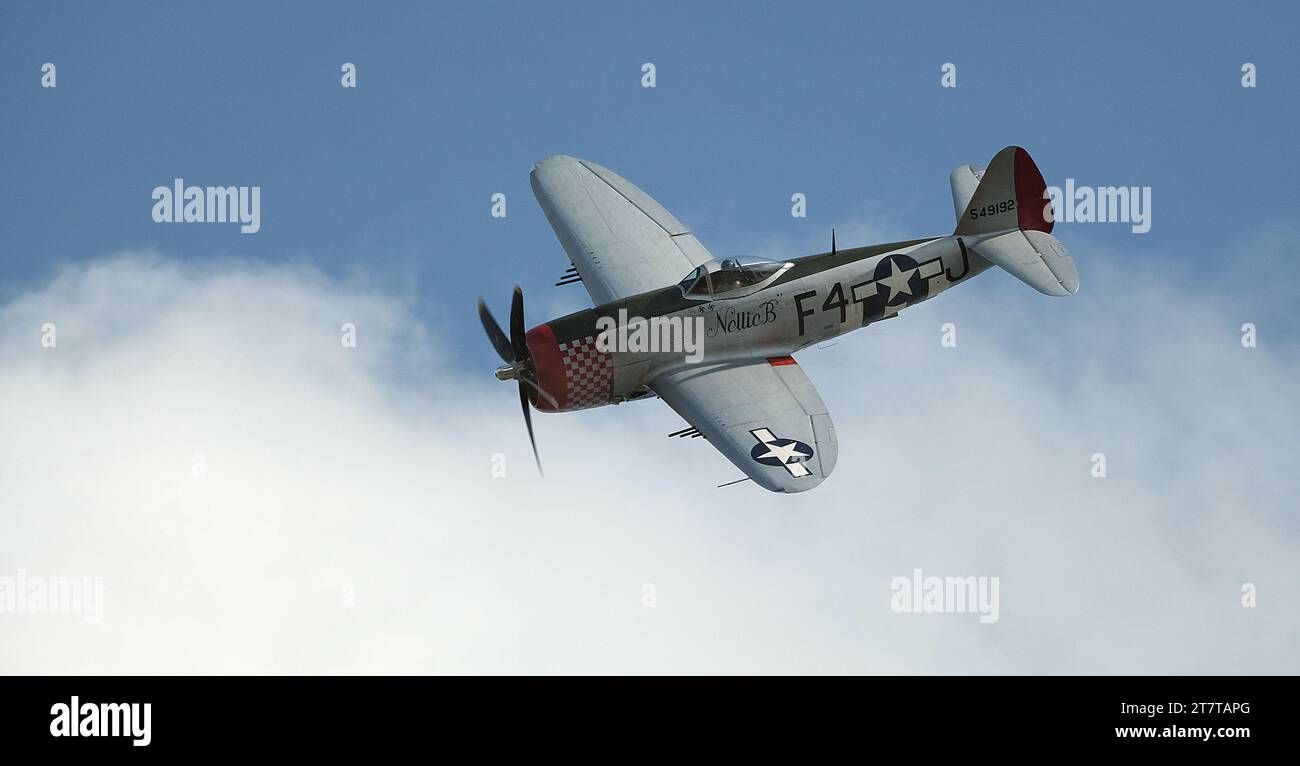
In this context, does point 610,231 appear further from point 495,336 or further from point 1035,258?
point 1035,258

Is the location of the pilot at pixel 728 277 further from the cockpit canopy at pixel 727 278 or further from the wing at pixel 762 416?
the wing at pixel 762 416

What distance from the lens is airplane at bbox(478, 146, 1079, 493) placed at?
1891cm

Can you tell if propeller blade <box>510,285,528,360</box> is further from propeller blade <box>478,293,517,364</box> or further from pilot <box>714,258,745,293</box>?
pilot <box>714,258,745,293</box>

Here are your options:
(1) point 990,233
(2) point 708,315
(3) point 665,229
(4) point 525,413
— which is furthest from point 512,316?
(1) point 990,233

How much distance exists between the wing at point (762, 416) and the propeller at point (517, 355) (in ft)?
4.99

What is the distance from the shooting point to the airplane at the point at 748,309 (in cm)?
1891

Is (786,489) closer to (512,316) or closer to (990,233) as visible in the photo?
(512,316)

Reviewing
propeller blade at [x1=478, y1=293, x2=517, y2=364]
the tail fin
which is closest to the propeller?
propeller blade at [x1=478, y1=293, x2=517, y2=364]

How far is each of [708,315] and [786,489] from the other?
9.36ft

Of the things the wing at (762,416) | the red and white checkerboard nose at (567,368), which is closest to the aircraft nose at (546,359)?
the red and white checkerboard nose at (567,368)

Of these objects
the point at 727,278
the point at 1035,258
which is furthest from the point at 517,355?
the point at 1035,258

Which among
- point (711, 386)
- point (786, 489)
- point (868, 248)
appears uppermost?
point (868, 248)

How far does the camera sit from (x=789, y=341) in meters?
20.2

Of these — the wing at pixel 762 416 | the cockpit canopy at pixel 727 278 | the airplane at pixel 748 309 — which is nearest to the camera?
the wing at pixel 762 416
